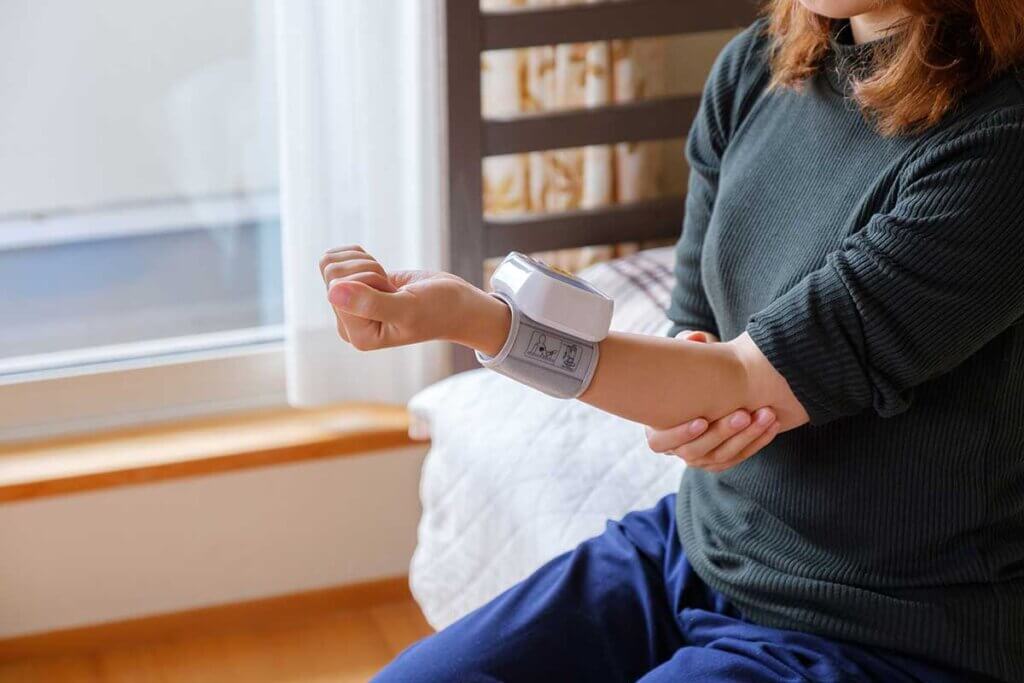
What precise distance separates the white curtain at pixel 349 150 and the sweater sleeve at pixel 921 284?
3.32ft

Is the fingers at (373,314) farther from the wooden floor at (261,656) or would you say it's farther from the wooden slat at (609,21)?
the wooden floor at (261,656)

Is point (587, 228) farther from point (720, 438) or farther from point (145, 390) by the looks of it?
point (720, 438)

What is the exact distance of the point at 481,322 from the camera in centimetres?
97

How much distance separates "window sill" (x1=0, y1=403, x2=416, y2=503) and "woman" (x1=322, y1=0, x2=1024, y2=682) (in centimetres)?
90

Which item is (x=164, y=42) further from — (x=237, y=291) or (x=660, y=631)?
(x=660, y=631)

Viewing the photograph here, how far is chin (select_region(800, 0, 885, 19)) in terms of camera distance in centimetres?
102

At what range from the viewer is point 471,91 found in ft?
6.17

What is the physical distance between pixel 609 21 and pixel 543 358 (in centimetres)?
107

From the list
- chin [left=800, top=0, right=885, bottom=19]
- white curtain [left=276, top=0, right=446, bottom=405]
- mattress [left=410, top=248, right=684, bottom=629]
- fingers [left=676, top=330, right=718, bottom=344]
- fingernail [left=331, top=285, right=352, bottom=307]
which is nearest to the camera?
fingernail [left=331, top=285, right=352, bottom=307]

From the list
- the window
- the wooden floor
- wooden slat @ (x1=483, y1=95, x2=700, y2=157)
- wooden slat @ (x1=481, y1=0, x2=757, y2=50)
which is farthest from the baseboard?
wooden slat @ (x1=481, y1=0, x2=757, y2=50)

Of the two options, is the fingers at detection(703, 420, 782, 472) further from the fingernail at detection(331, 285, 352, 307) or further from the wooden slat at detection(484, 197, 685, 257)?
the wooden slat at detection(484, 197, 685, 257)

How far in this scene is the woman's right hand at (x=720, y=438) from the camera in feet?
3.43

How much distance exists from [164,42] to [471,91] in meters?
0.50

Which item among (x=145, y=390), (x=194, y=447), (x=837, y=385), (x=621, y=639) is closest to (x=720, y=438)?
(x=837, y=385)
